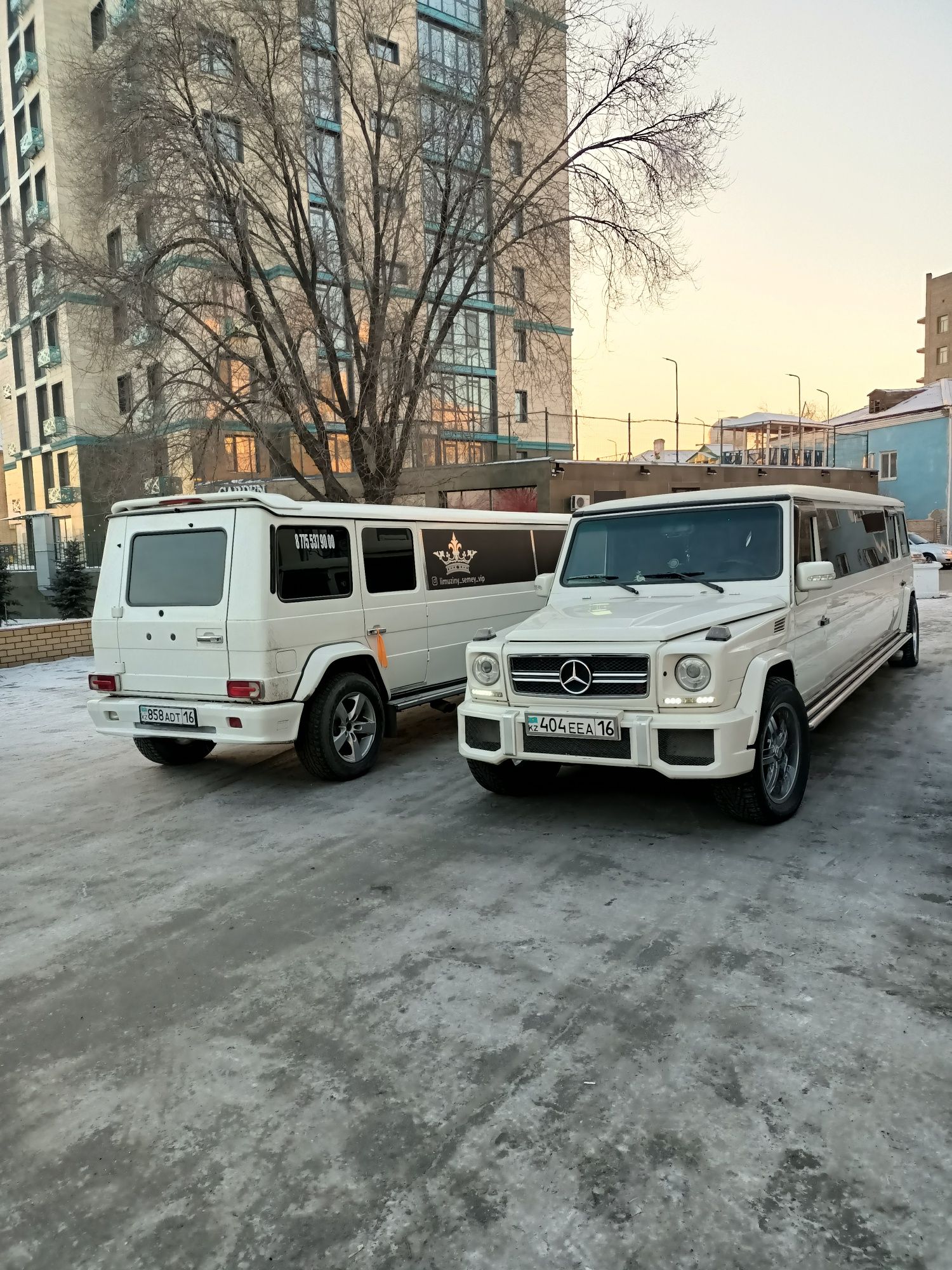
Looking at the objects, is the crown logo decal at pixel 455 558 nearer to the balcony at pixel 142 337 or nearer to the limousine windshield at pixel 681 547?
the limousine windshield at pixel 681 547

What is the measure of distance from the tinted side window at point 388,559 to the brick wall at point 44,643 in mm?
7543

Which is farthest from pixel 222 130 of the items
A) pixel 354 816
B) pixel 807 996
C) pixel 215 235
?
pixel 807 996

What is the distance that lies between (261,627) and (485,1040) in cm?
370

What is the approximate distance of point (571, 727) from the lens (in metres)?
5.01

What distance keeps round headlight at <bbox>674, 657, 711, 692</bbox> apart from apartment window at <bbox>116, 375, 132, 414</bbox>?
12596mm

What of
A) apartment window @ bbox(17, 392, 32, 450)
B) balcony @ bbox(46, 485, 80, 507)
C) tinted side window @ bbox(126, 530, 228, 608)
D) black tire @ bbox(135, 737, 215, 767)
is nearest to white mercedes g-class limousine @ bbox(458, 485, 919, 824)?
tinted side window @ bbox(126, 530, 228, 608)

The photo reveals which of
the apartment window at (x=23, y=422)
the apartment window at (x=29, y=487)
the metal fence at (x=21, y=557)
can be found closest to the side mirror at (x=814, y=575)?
the metal fence at (x=21, y=557)

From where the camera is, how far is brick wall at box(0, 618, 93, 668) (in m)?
13.6

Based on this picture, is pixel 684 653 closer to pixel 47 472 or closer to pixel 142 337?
pixel 142 337

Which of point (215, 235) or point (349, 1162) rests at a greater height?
point (215, 235)

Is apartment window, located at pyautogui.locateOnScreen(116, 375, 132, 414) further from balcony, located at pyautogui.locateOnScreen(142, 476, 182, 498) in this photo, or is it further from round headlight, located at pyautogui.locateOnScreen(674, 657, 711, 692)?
round headlight, located at pyautogui.locateOnScreen(674, 657, 711, 692)

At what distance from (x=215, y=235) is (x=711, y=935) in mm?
13152

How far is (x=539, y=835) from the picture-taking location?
5.21 metres

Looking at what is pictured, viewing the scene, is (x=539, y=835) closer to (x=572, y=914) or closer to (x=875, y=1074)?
(x=572, y=914)
